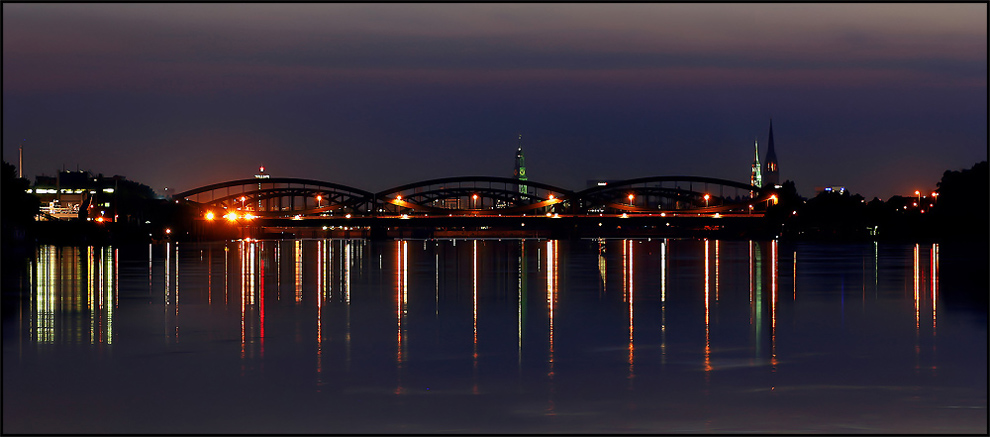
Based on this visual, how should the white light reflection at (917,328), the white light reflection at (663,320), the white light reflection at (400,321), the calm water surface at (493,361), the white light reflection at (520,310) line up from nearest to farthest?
the calm water surface at (493,361)
the white light reflection at (400,321)
the white light reflection at (917,328)
the white light reflection at (663,320)
the white light reflection at (520,310)

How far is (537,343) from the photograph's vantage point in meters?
26.7

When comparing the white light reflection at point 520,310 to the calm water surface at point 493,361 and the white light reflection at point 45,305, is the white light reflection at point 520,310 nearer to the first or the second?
the calm water surface at point 493,361

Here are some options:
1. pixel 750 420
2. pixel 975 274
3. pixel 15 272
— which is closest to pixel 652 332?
pixel 750 420

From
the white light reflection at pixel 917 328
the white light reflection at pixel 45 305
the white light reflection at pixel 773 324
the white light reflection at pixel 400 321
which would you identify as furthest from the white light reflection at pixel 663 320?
the white light reflection at pixel 45 305

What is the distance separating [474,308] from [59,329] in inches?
457

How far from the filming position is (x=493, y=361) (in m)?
23.6

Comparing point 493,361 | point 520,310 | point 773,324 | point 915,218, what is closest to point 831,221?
point 915,218

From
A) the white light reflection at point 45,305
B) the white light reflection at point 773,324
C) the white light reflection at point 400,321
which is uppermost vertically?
the white light reflection at point 45,305

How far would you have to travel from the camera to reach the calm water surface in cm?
1772

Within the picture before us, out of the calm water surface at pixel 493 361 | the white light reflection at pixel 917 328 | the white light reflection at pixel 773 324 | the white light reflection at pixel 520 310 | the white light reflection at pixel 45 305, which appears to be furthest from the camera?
the white light reflection at pixel 45 305

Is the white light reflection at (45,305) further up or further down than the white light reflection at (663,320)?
further up

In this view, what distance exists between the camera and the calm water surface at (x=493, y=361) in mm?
17719

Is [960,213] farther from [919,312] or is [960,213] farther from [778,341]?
[778,341]

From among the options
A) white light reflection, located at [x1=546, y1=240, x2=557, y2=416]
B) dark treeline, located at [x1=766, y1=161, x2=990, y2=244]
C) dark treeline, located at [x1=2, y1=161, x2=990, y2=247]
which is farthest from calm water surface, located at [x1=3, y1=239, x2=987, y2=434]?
dark treeline, located at [x1=766, y1=161, x2=990, y2=244]
